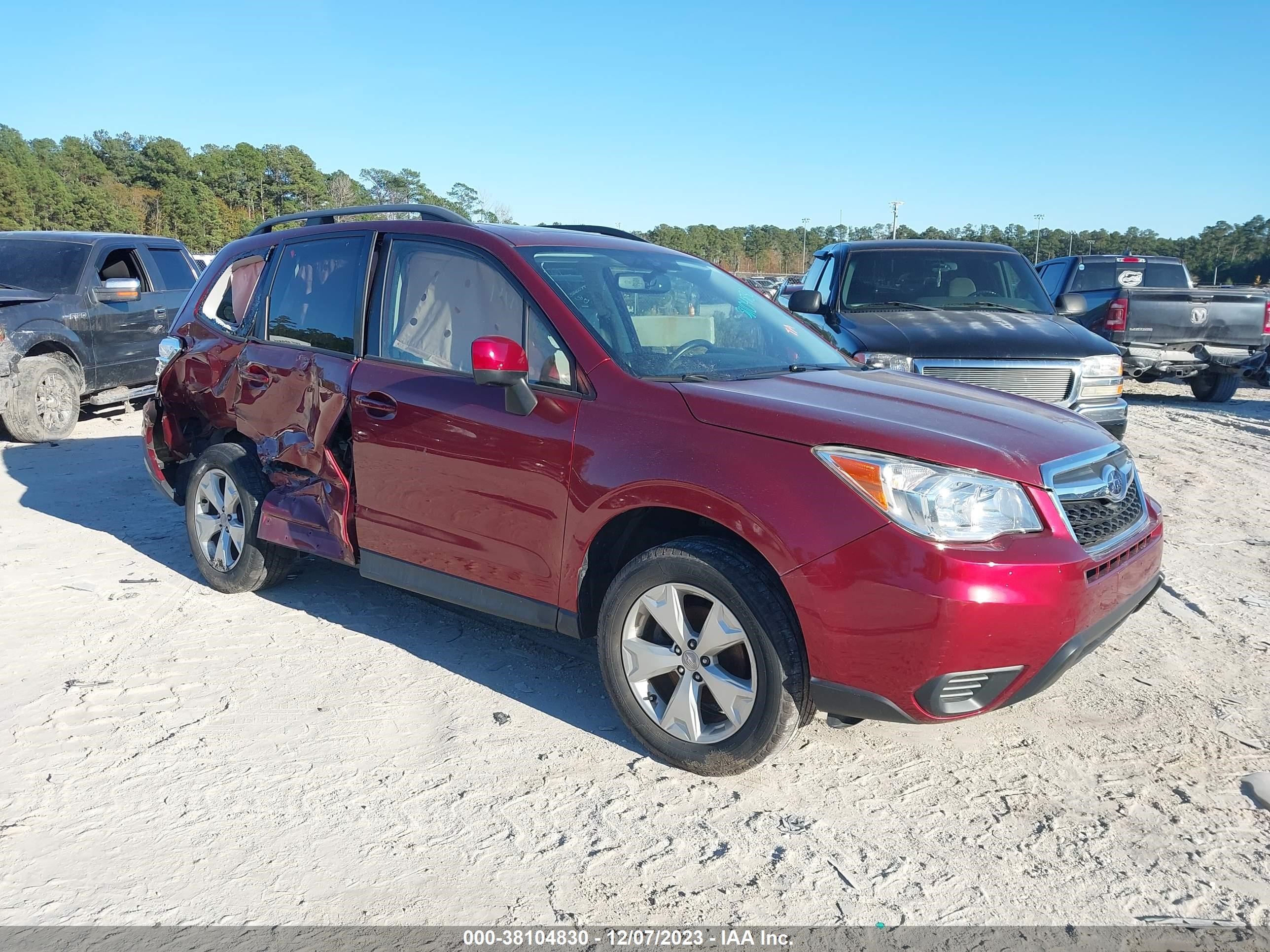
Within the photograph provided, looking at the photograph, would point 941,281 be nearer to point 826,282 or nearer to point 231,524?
point 826,282

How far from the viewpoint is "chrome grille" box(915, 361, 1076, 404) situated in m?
6.86

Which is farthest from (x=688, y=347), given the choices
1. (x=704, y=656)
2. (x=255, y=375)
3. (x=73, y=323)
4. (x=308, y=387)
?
(x=73, y=323)

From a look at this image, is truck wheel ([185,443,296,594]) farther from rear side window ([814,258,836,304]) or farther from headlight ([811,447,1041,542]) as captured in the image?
rear side window ([814,258,836,304])

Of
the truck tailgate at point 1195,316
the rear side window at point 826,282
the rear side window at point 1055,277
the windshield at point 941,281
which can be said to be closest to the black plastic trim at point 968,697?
the windshield at point 941,281

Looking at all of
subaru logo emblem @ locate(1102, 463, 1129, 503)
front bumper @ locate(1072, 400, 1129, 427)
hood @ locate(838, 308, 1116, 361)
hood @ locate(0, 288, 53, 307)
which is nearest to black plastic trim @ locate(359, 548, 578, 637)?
subaru logo emblem @ locate(1102, 463, 1129, 503)

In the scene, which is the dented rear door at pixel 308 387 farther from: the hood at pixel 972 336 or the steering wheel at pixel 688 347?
the hood at pixel 972 336

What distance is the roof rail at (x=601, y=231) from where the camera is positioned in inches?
194

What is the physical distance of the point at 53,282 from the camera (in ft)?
32.9

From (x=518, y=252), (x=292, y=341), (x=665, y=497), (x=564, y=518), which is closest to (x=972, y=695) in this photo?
(x=665, y=497)

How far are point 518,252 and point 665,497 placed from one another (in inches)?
52.3

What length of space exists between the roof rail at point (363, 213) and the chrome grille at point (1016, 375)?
372 centimetres

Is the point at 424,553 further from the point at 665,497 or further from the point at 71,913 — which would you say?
the point at 71,913

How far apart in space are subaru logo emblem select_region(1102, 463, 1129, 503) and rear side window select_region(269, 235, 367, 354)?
10.4ft

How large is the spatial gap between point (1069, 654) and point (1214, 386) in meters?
12.2
